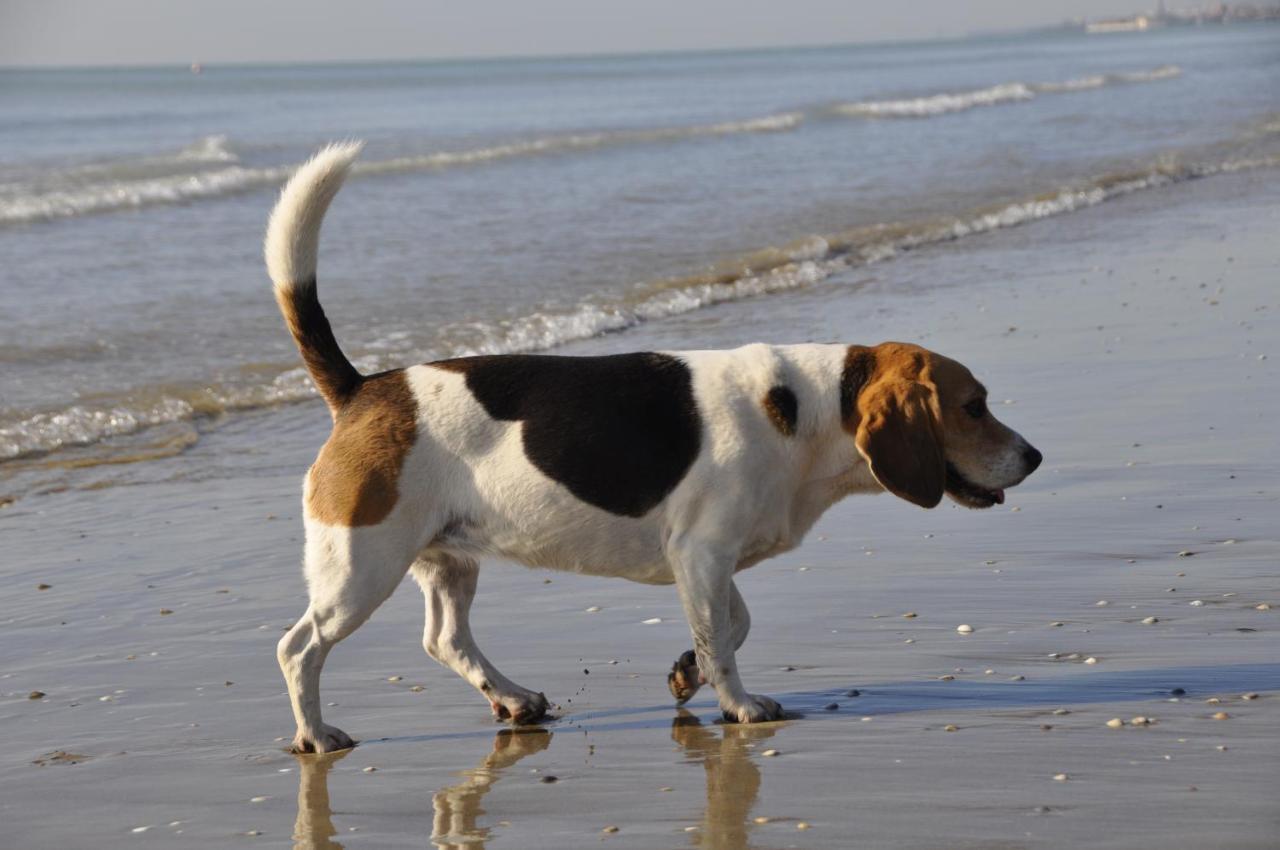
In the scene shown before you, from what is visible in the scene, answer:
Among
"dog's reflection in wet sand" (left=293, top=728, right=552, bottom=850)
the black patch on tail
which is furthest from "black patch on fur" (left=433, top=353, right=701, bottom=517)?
"dog's reflection in wet sand" (left=293, top=728, right=552, bottom=850)

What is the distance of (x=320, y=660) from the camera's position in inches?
186

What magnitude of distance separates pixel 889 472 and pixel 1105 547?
1.87 metres

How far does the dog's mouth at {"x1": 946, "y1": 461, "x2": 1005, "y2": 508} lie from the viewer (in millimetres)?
5000

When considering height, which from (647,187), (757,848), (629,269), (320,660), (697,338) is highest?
(647,187)

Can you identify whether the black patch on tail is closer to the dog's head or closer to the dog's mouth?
the dog's head

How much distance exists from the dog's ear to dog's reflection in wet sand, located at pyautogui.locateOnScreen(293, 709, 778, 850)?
2.70 feet

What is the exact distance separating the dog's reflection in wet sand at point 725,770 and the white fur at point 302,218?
5.99 feet

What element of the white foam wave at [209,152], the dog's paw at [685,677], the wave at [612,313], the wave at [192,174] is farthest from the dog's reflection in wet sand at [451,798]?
the white foam wave at [209,152]

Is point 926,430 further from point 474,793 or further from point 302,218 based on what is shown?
point 302,218

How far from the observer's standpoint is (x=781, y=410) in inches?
188

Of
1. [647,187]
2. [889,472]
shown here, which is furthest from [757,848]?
[647,187]

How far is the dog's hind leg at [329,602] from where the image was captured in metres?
4.59

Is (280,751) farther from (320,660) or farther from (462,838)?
(462,838)

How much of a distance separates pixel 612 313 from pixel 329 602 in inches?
327
